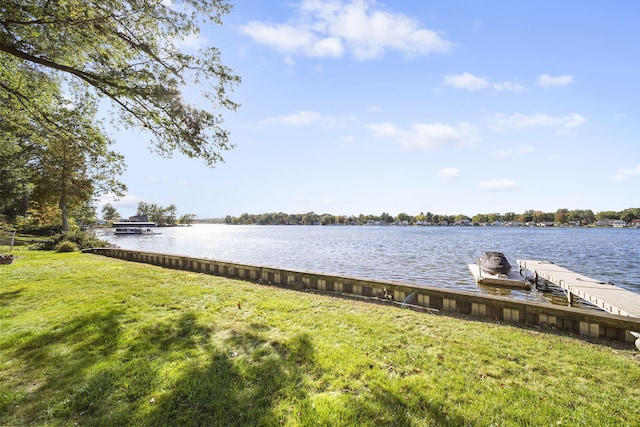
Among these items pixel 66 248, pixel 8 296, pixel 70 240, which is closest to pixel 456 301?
pixel 8 296

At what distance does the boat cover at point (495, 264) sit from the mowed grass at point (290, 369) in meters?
14.3

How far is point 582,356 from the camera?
5512 millimetres

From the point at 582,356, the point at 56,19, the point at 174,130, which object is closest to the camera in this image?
the point at 582,356

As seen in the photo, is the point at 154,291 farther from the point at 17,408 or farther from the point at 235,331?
the point at 17,408

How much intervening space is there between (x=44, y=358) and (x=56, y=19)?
8403mm

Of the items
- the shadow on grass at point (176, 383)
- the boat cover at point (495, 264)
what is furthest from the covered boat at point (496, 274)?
the shadow on grass at point (176, 383)

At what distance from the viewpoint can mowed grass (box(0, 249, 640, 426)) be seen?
3.58 m

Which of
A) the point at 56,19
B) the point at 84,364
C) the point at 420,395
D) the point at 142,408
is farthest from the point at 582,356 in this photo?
the point at 56,19

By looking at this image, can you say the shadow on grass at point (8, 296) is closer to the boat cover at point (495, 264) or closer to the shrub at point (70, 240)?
the shrub at point (70, 240)

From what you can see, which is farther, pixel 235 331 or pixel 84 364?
pixel 235 331

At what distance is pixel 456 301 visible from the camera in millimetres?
8602

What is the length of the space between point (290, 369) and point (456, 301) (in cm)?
613

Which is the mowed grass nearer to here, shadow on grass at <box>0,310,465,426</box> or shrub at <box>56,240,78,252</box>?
shadow on grass at <box>0,310,465,426</box>

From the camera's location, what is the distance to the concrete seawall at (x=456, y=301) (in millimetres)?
6875
